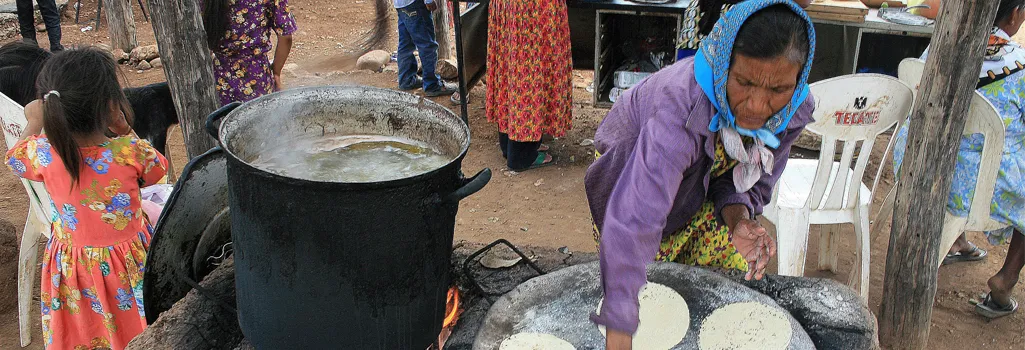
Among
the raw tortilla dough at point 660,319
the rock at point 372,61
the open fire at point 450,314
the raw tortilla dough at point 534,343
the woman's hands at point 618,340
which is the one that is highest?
the woman's hands at point 618,340

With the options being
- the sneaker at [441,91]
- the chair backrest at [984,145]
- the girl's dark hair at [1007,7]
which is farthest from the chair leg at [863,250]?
the sneaker at [441,91]

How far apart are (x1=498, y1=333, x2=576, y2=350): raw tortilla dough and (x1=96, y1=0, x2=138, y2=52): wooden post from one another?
7.14 m

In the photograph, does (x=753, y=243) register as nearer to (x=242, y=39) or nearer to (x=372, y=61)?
(x=242, y=39)

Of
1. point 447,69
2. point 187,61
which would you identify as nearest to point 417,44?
point 447,69

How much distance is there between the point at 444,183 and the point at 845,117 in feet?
7.07

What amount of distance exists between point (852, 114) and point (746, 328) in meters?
1.58

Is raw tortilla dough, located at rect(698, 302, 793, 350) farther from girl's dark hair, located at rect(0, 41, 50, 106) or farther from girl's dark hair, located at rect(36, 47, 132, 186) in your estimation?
girl's dark hair, located at rect(0, 41, 50, 106)

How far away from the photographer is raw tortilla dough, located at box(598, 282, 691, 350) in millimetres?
1941

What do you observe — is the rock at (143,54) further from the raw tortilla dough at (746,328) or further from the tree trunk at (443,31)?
the raw tortilla dough at (746,328)

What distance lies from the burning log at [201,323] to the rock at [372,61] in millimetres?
5202

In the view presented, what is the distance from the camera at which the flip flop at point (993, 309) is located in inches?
138

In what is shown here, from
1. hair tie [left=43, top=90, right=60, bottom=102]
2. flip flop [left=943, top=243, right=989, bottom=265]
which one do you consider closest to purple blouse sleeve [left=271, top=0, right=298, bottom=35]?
hair tie [left=43, top=90, right=60, bottom=102]

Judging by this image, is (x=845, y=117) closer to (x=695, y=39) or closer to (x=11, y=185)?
(x=695, y=39)

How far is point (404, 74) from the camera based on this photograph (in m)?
6.83
